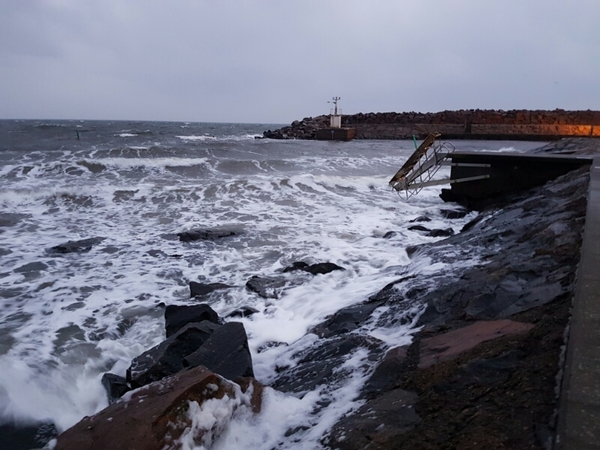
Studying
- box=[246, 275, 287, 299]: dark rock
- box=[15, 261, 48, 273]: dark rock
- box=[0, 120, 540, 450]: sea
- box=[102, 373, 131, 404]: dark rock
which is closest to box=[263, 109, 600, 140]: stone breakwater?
box=[0, 120, 540, 450]: sea

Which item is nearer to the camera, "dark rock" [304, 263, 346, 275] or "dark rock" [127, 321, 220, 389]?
"dark rock" [127, 321, 220, 389]

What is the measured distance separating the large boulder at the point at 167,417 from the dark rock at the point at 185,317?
1.59 meters

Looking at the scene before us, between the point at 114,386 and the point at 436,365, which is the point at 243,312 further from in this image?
the point at 436,365

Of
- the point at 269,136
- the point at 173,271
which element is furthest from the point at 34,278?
the point at 269,136

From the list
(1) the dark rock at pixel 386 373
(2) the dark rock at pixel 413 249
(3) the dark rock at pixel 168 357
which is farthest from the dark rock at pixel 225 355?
(2) the dark rock at pixel 413 249

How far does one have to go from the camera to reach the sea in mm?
3357

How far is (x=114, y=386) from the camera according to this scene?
139 inches

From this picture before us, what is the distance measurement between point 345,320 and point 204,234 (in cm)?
488

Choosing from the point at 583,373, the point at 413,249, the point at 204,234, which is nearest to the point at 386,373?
the point at 583,373

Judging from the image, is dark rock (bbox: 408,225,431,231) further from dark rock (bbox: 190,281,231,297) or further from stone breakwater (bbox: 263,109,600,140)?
stone breakwater (bbox: 263,109,600,140)

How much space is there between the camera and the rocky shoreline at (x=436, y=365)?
6.33 feet

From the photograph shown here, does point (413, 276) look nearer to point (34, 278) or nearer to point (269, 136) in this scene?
point (34, 278)

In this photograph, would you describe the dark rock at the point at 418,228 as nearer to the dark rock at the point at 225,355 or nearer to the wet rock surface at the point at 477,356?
the wet rock surface at the point at 477,356

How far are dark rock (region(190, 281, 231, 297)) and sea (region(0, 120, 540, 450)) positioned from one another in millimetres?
149
